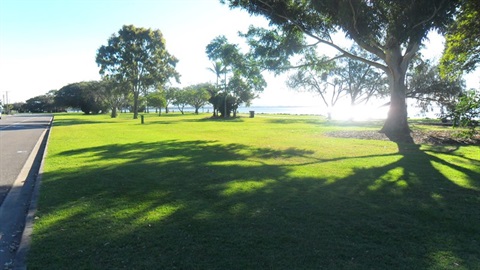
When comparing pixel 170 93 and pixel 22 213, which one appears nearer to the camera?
pixel 22 213

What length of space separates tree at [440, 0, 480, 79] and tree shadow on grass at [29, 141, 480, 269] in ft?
28.5

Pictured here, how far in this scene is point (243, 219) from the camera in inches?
187

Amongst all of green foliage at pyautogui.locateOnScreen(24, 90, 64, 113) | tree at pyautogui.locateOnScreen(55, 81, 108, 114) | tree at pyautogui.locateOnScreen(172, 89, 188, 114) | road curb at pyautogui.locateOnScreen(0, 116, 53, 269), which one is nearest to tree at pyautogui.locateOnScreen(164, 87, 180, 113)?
tree at pyautogui.locateOnScreen(172, 89, 188, 114)

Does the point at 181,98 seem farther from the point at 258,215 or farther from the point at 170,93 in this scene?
the point at 258,215

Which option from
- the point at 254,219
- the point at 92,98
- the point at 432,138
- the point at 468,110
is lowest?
the point at 254,219

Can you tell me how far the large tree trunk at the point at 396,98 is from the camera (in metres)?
16.8

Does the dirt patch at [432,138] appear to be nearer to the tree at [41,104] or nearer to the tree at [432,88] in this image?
the tree at [432,88]

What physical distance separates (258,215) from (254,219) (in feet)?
0.58

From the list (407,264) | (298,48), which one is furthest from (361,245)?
(298,48)

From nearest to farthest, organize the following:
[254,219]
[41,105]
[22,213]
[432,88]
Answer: [254,219]
[22,213]
[432,88]
[41,105]

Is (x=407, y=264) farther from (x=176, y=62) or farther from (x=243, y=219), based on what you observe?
(x=176, y=62)

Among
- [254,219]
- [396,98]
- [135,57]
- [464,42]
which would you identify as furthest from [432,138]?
[135,57]

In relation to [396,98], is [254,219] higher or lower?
lower

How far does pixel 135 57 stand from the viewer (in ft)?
138
